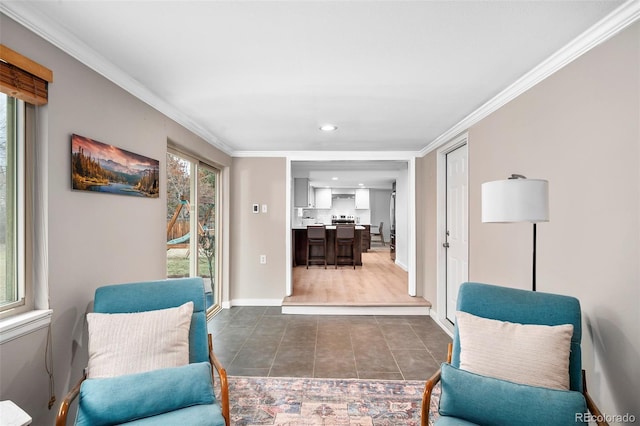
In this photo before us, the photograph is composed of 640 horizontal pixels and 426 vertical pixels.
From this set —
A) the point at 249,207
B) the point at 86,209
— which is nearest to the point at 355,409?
the point at 86,209

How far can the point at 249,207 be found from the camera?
15.0ft

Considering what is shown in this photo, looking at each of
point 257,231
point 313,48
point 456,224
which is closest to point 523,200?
point 313,48

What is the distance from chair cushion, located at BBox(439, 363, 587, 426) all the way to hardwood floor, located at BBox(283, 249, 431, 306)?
110 inches

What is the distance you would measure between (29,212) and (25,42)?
806 millimetres

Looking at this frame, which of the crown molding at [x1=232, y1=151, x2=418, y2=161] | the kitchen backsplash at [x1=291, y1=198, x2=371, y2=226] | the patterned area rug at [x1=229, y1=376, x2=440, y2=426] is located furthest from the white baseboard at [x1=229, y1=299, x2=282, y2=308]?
the kitchen backsplash at [x1=291, y1=198, x2=371, y2=226]

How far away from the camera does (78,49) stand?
5.61 ft

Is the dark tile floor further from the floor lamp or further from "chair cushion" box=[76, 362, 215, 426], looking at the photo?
the floor lamp

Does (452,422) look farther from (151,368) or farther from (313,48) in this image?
(313,48)

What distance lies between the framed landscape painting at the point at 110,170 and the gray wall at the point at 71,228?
0.15 feet

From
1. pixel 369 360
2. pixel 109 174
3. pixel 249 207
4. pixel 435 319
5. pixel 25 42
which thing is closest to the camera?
pixel 25 42

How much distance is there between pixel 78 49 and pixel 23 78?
0.40 m

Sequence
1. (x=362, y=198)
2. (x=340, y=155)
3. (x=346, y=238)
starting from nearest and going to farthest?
(x=340, y=155) < (x=346, y=238) < (x=362, y=198)

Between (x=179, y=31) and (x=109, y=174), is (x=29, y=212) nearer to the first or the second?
(x=109, y=174)

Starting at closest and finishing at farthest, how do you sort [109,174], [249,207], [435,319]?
[109,174] < [435,319] < [249,207]
